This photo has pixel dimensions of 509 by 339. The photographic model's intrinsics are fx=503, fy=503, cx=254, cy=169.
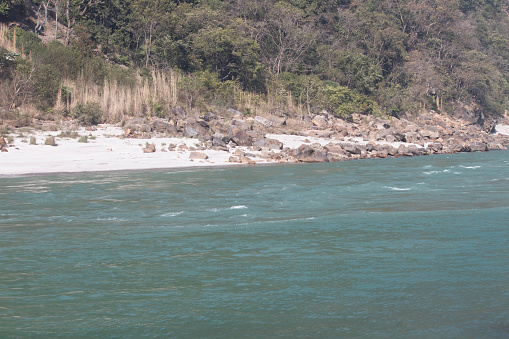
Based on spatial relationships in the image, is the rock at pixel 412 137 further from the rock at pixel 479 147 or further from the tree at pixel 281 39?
the tree at pixel 281 39

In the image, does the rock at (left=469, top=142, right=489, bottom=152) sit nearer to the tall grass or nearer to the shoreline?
the shoreline

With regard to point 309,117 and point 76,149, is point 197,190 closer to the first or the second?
point 76,149

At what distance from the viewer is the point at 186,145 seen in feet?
67.9

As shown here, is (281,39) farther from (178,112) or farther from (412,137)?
(178,112)

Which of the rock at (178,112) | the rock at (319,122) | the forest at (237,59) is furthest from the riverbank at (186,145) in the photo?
the forest at (237,59)

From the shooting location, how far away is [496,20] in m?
73.2

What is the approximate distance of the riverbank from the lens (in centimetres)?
1703

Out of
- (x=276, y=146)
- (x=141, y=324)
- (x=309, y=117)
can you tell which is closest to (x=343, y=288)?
(x=141, y=324)

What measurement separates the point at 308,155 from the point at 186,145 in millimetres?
5040

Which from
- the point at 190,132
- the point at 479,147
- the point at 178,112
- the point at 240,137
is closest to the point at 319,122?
the point at 178,112

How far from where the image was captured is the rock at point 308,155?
67.4 feet

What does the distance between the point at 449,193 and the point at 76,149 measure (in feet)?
42.0

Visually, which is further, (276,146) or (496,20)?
(496,20)

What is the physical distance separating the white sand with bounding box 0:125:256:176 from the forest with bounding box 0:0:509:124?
2.98 meters
